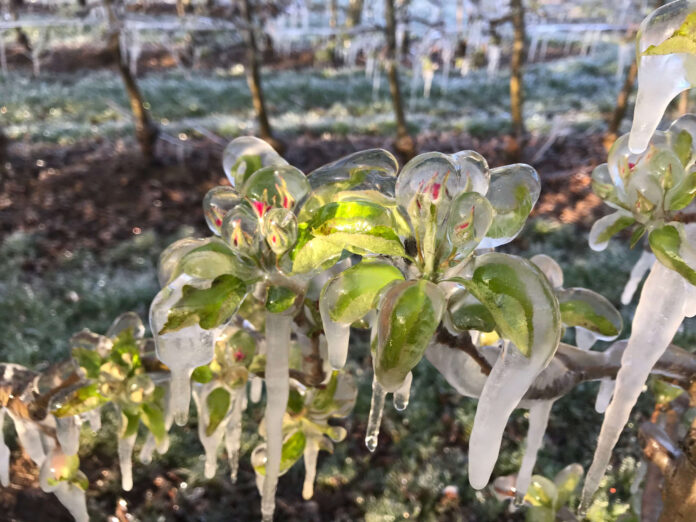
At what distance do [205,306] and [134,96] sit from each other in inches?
155

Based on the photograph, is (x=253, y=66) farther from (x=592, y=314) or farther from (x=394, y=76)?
(x=592, y=314)

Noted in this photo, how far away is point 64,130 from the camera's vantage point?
5.43 m

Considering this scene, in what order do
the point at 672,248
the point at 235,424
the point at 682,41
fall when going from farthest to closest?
the point at 235,424, the point at 672,248, the point at 682,41

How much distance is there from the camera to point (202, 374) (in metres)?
0.68

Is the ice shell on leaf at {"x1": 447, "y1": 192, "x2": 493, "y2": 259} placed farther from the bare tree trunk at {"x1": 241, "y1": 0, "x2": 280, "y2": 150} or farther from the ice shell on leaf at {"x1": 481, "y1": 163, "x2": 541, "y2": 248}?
the bare tree trunk at {"x1": 241, "y1": 0, "x2": 280, "y2": 150}

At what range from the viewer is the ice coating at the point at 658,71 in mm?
357

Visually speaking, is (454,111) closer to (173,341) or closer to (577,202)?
(577,202)

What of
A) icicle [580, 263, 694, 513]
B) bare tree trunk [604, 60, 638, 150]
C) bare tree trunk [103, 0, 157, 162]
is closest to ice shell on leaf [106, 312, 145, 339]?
icicle [580, 263, 694, 513]

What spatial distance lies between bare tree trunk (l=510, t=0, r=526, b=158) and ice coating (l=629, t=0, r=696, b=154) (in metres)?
3.74

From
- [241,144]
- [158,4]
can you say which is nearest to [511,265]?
[241,144]

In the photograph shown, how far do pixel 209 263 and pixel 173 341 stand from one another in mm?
70

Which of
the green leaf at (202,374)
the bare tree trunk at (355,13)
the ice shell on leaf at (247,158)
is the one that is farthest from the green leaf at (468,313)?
the bare tree trunk at (355,13)

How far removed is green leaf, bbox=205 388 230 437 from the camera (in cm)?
72

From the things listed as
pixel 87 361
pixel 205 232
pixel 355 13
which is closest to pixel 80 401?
pixel 87 361
